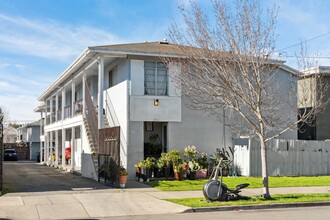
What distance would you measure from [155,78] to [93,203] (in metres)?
9.99

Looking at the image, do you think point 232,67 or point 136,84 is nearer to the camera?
point 232,67

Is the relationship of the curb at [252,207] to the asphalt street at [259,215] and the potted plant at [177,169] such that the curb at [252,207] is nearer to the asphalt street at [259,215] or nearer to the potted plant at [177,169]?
the asphalt street at [259,215]

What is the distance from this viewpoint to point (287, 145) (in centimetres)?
2400

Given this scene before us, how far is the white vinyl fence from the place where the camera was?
23.1 metres

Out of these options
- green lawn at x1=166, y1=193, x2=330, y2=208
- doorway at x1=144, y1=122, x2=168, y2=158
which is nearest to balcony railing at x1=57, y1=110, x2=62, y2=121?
doorway at x1=144, y1=122, x2=168, y2=158

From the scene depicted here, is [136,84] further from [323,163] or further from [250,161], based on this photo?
[323,163]

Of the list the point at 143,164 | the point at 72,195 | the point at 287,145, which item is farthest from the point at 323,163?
the point at 72,195

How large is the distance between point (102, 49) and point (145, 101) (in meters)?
3.25

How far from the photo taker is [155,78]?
23078 mm

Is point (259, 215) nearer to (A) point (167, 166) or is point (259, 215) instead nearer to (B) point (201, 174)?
(A) point (167, 166)

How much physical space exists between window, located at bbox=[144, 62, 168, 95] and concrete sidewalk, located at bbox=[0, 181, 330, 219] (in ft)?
20.2

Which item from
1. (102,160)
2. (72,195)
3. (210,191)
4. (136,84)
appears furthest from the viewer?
(136,84)

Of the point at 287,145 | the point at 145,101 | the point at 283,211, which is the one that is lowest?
the point at 283,211

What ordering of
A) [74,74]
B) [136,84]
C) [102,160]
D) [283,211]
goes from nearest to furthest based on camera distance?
[283,211] → [102,160] → [136,84] → [74,74]
